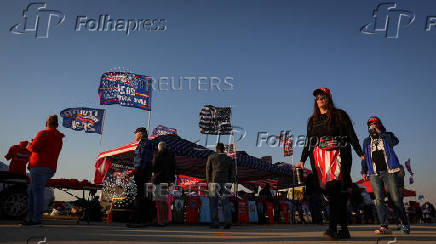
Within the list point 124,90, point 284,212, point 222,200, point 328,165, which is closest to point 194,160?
point 284,212

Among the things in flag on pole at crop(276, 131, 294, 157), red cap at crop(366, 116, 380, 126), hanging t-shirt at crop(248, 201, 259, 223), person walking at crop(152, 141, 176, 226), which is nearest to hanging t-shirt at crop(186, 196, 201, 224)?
hanging t-shirt at crop(248, 201, 259, 223)

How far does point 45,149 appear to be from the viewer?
561 centimetres

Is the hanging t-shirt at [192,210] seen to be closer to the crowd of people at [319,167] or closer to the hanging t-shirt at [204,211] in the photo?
the hanging t-shirt at [204,211]

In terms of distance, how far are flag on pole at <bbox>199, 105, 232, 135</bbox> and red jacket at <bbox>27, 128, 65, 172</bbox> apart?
10454mm

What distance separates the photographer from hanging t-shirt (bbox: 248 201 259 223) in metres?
11.4

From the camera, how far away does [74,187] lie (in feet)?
26.9

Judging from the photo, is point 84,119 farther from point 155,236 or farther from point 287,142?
point 155,236

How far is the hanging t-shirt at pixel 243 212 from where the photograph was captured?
36.3 ft

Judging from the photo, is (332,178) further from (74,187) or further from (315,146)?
(74,187)

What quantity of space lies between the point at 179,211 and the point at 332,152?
21.5 ft

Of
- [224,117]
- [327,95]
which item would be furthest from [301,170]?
[224,117]

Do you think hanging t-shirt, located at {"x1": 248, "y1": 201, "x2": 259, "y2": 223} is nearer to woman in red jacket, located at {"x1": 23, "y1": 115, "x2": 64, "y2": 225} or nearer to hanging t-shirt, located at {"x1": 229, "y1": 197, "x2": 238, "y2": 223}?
→ hanging t-shirt, located at {"x1": 229, "y1": 197, "x2": 238, "y2": 223}

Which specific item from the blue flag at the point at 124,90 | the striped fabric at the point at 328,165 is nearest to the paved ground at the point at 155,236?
the striped fabric at the point at 328,165

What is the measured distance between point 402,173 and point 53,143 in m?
6.35
